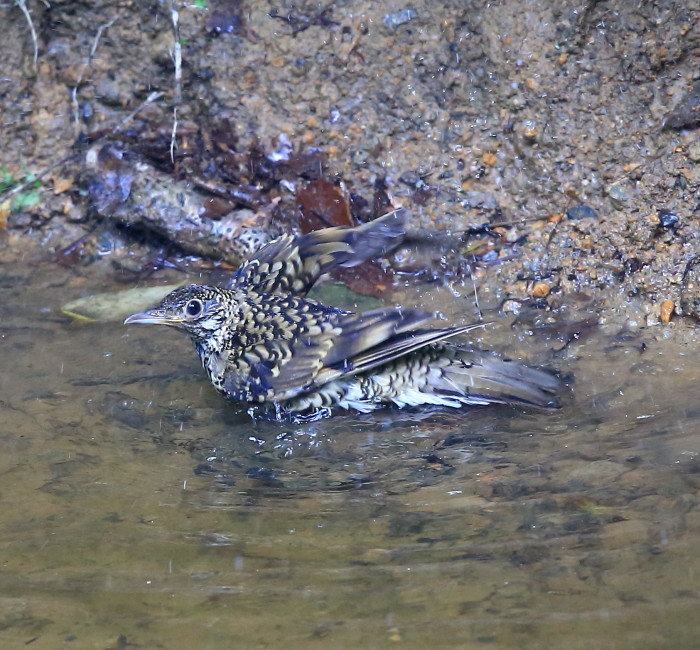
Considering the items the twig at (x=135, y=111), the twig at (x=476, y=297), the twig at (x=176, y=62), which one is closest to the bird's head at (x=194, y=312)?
the twig at (x=476, y=297)

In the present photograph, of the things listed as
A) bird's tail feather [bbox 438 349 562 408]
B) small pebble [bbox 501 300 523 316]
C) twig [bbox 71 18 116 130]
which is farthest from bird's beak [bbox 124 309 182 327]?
twig [bbox 71 18 116 130]

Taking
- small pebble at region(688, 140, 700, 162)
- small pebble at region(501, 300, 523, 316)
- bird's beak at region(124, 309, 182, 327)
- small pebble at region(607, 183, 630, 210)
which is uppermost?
small pebble at region(688, 140, 700, 162)

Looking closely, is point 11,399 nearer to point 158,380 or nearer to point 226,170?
point 158,380

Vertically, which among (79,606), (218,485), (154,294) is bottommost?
(154,294)

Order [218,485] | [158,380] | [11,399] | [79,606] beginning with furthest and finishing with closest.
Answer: [158,380]
[11,399]
[218,485]
[79,606]

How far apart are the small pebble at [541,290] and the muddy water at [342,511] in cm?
40

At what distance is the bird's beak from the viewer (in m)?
4.78

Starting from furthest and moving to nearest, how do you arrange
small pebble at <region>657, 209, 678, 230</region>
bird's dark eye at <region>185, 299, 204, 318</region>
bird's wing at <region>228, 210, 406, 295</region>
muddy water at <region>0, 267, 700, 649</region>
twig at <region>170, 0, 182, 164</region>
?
twig at <region>170, 0, 182, 164</region> → small pebble at <region>657, 209, 678, 230</region> → bird's wing at <region>228, 210, 406, 295</region> → bird's dark eye at <region>185, 299, 204, 318</region> → muddy water at <region>0, 267, 700, 649</region>

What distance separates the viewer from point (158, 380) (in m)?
5.17

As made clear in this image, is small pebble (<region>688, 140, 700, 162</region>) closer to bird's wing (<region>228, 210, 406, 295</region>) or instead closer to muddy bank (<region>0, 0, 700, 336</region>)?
muddy bank (<region>0, 0, 700, 336</region>)

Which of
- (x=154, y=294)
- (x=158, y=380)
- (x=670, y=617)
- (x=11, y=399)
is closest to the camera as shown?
(x=670, y=617)

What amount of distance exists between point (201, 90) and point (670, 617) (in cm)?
501

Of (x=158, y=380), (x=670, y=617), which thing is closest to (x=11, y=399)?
(x=158, y=380)

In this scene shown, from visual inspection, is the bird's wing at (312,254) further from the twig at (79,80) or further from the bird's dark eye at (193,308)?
the twig at (79,80)
